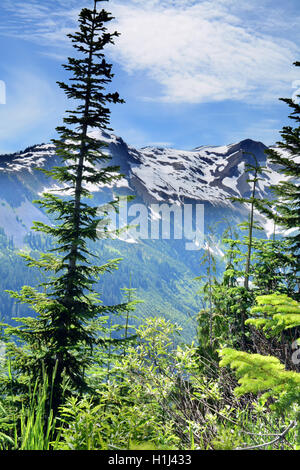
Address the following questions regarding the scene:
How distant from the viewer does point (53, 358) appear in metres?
8.96

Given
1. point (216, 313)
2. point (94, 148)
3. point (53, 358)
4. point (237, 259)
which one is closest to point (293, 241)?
point (237, 259)

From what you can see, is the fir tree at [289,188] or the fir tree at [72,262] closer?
the fir tree at [72,262]

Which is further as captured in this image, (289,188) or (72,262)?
(289,188)

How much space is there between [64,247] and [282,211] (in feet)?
27.1

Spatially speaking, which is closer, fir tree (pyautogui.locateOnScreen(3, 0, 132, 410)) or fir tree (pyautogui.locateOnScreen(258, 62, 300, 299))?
fir tree (pyautogui.locateOnScreen(3, 0, 132, 410))

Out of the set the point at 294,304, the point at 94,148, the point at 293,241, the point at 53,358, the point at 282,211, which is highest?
the point at 94,148

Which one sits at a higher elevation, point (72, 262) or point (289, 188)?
point (289, 188)

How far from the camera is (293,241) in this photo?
36.4 feet

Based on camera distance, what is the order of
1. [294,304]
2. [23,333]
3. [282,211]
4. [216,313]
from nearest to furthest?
1. [294,304]
2. [23,333]
3. [216,313]
4. [282,211]

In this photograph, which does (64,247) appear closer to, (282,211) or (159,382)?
(159,382)

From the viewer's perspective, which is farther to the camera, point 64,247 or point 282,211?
point 282,211

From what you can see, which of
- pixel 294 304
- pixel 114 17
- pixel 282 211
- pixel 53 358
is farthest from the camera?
pixel 282 211

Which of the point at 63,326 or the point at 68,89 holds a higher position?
the point at 68,89
